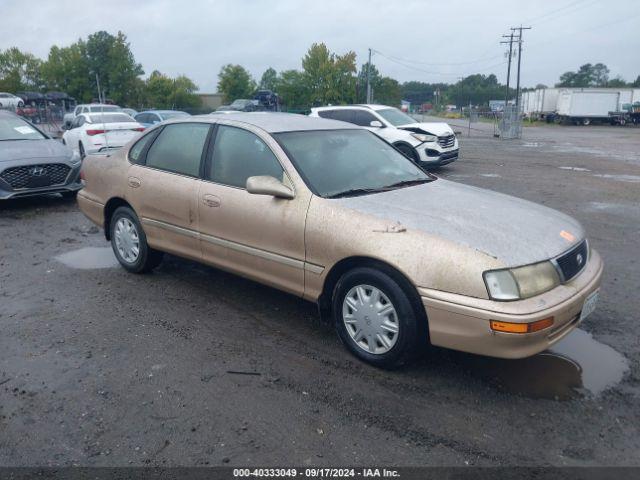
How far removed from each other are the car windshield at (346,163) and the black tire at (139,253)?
1862mm

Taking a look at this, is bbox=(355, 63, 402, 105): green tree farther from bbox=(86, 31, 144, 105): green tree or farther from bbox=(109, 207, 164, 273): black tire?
bbox=(109, 207, 164, 273): black tire

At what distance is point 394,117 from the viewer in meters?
14.8

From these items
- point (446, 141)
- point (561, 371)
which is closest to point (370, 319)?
point (561, 371)

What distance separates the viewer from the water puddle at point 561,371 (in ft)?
11.2

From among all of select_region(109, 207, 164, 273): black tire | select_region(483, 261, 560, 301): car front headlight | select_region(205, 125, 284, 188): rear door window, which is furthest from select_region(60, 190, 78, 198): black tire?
select_region(483, 261, 560, 301): car front headlight

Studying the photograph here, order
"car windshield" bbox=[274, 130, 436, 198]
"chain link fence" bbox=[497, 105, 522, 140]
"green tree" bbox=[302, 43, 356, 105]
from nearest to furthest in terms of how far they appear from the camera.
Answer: "car windshield" bbox=[274, 130, 436, 198]
"chain link fence" bbox=[497, 105, 522, 140]
"green tree" bbox=[302, 43, 356, 105]

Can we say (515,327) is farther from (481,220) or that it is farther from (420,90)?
(420,90)

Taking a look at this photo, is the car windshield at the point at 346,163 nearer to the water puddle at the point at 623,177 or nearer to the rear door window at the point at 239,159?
the rear door window at the point at 239,159

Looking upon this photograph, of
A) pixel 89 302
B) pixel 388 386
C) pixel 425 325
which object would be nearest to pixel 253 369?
pixel 388 386

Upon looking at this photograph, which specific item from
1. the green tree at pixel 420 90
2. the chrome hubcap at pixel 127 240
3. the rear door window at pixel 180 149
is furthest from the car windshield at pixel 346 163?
the green tree at pixel 420 90

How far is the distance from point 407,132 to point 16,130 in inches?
342

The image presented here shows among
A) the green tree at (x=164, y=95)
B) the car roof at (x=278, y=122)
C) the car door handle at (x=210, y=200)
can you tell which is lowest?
the car door handle at (x=210, y=200)

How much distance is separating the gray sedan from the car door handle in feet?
17.8

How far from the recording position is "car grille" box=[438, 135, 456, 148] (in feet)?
45.8
